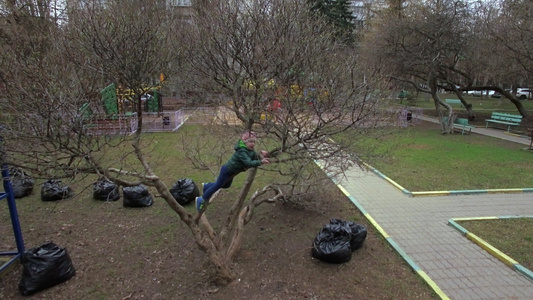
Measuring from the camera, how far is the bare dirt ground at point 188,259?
146 inches

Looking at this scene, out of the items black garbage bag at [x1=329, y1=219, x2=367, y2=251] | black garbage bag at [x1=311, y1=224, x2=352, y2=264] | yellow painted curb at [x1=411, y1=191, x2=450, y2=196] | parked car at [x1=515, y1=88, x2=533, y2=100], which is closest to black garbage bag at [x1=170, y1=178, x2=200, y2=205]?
black garbage bag at [x1=311, y1=224, x2=352, y2=264]

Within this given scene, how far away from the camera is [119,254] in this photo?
4.54m

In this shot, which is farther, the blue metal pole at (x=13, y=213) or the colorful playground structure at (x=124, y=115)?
the blue metal pole at (x=13, y=213)

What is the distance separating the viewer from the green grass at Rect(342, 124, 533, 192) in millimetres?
7609

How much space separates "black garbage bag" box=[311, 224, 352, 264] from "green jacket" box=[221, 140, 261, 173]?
62.4 inches

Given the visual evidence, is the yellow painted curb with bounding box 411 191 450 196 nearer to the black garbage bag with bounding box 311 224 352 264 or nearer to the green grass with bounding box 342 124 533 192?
the green grass with bounding box 342 124 533 192

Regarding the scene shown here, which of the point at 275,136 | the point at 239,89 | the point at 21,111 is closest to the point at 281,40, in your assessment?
the point at 239,89

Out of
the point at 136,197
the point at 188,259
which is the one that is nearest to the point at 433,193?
the point at 188,259

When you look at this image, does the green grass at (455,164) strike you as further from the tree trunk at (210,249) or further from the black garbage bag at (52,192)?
the black garbage bag at (52,192)

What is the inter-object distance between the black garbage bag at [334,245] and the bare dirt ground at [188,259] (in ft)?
0.39

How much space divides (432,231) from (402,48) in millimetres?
12363

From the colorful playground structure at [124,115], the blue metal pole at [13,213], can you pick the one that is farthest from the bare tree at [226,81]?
the blue metal pole at [13,213]

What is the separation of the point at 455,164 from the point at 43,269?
405 inches

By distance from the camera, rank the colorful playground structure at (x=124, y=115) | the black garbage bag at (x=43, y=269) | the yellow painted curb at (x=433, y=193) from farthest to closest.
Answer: the yellow painted curb at (x=433, y=193)
the black garbage bag at (x=43, y=269)
the colorful playground structure at (x=124, y=115)
